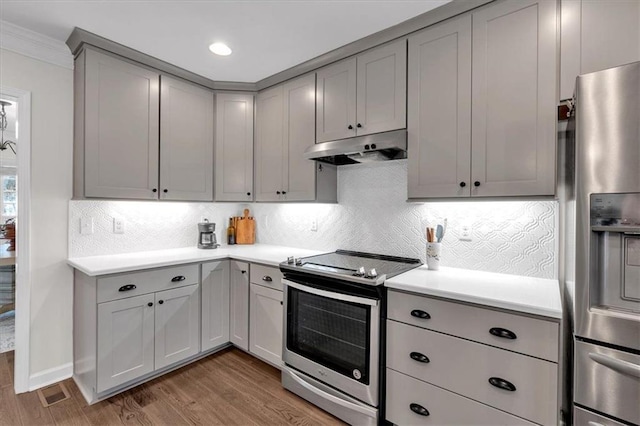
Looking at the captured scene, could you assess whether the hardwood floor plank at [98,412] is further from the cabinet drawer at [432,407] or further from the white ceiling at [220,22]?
the white ceiling at [220,22]

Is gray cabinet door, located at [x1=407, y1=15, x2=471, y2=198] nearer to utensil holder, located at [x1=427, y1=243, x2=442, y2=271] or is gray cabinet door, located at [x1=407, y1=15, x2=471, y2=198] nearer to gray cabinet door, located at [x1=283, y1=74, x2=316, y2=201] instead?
utensil holder, located at [x1=427, y1=243, x2=442, y2=271]

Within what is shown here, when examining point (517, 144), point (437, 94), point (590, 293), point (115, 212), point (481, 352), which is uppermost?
point (437, 94)

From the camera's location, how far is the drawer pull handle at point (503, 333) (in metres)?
1.41

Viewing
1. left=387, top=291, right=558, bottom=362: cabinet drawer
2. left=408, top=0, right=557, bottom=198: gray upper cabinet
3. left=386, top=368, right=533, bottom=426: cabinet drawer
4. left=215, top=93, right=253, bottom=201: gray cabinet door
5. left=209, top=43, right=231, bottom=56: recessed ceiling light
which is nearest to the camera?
left=387, top=291, right=558, bottom=362: cabinet drawer

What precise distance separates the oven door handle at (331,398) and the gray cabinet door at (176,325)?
3.00ft

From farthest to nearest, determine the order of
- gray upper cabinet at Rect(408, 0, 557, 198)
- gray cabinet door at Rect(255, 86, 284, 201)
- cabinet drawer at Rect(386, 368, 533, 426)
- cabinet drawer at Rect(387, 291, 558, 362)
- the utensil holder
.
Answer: gray cabinet door at Rect(255, 86, 284, 201), the utensil holder, gray upper cabinet at Rect(408, 0, 557, 198), cabinet drawer at Rect(386, 368, 533, 426), cabinet drawer at Rect(387, 291, 558, 362)

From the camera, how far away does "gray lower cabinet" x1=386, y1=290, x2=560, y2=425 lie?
53.1 inches

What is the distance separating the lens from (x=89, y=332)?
2.12 meters

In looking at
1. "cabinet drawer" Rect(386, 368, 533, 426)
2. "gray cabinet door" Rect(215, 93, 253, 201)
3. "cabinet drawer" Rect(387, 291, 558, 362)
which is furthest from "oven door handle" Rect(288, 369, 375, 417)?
"gray cabinet door" Rect(215, 93, 253, 201)

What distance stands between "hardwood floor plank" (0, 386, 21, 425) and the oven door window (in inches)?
69.4

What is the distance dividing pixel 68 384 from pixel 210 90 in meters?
2.73

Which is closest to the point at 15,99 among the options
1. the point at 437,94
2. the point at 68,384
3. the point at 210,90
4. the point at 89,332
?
the point at 210,90

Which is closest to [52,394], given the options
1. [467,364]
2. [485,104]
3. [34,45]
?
[34,45]

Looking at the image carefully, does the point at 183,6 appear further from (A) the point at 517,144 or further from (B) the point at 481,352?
(B) the point at 481,352
